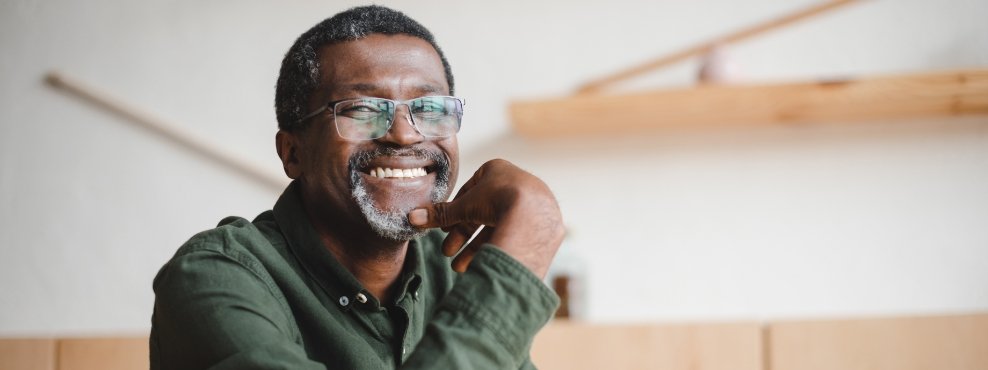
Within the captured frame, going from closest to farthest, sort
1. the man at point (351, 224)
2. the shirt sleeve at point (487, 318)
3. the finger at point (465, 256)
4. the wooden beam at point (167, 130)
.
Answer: the shirt sleeve at point (487, 318) → the man at point (351, 224) → the finger at point (465, 256) → the wooden beam at point (167, 130)

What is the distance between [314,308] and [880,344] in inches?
53.2

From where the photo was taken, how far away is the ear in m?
1.28

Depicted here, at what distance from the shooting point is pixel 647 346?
2.06m

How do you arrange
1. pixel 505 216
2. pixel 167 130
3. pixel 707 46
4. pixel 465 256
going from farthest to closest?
pixel 167 130
pixel 707 46
pixel 465 256
pixel 505 216

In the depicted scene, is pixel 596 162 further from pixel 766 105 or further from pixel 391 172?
pixel 391 172

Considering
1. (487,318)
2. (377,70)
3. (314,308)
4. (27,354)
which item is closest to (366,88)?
(377,70)

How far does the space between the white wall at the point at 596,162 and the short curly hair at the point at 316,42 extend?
113 cm

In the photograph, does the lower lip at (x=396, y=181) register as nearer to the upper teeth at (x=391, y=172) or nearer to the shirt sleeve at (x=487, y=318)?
the upper teeth at (x=391, y=172)

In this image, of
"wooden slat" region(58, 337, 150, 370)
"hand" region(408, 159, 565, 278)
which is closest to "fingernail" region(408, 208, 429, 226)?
"hand" region(408, 159, 565, 278)

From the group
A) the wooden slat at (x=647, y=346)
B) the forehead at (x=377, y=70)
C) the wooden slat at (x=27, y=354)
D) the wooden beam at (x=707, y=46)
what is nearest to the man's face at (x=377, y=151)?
the forehead at (x=377, y=70)

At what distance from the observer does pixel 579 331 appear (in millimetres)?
2064

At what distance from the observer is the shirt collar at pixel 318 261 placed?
3.86 feet

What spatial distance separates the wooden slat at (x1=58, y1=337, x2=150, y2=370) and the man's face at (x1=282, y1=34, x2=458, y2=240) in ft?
3.07

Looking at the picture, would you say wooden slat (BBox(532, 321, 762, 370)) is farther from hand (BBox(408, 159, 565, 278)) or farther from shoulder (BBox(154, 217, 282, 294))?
shoulder (BBox(154, 217, 282, 294))
